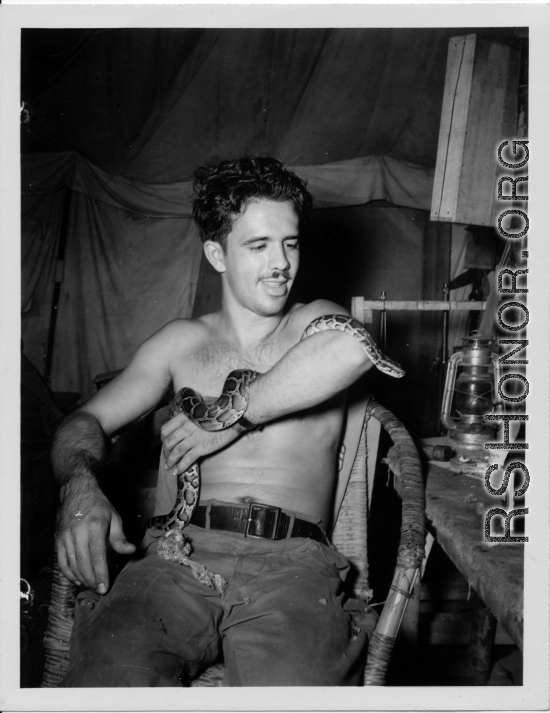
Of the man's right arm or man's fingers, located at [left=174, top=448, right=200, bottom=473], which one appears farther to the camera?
man's fingers, located at [left=174, top=448, right=200, bottom=473]

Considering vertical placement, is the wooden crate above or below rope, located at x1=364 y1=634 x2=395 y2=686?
above

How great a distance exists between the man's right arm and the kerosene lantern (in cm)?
115

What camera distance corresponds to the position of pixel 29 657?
2.62 m

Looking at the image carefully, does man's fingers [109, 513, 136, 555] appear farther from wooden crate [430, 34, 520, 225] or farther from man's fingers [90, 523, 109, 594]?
wooden crate [430, 34, 520, 225]

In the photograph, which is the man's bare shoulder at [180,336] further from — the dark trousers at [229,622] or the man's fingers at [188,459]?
the dark trousers at [229,622]

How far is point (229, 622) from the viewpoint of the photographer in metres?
1.55

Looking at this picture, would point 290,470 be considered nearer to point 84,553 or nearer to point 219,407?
point 219,407

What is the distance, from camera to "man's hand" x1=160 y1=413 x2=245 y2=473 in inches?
72.6

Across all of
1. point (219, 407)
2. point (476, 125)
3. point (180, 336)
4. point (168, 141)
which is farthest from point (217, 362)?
point (168, 141)

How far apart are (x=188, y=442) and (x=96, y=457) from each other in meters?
0.31

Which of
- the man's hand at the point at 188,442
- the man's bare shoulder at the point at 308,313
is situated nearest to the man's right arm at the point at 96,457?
the man's hand at the point at 188,442

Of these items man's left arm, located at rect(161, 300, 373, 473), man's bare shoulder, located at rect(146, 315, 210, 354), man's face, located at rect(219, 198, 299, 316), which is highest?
man's face, located at rect(219, 198, 299, 316)

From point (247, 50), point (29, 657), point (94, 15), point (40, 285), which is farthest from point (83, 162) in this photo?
point (29, 657)

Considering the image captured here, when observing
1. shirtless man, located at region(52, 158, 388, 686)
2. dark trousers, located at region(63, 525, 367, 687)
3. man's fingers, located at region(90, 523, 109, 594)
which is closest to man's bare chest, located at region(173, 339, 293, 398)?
shirtless man, located at region(52, 158, 388, 686)
